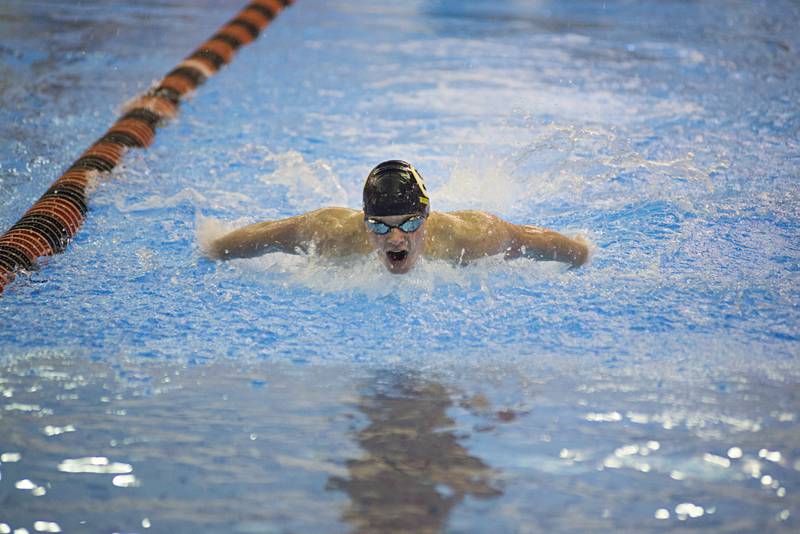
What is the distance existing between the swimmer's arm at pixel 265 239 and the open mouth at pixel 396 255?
1.28ft

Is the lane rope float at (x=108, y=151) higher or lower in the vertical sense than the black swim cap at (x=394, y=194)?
higher

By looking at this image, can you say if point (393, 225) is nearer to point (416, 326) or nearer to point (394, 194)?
point (394, 194)

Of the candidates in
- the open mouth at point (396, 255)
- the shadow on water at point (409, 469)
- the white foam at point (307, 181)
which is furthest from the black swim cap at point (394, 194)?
the white foam at point (307, 181)

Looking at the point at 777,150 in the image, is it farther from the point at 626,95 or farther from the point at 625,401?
the point at 625,401

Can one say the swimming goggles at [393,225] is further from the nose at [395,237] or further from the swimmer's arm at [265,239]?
the swimmer's arm at [265,239]

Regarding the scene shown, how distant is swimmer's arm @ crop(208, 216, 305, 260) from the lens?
11.1ft

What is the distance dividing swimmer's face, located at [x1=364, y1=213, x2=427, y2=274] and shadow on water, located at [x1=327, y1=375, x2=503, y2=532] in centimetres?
70

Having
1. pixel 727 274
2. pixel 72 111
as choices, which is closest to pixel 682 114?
pixel 727 274

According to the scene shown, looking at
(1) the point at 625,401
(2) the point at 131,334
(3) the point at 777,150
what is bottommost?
(1) the point at 625,401

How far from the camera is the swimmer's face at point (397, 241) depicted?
10.2 feet

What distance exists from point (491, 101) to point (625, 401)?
4.04 m

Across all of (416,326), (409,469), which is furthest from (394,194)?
(409,469)

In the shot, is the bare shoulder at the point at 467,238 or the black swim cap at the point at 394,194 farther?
the bare shoulder at the point at 467,238

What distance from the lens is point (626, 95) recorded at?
6305 mm
